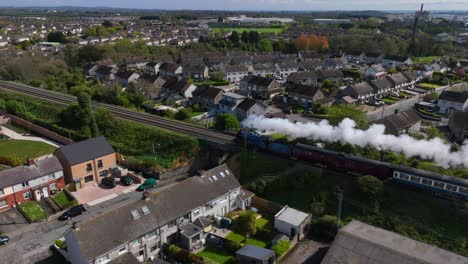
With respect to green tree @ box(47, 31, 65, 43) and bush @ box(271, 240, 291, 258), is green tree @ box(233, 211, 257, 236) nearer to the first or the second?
bush @ box(271, 240, 291, 258)

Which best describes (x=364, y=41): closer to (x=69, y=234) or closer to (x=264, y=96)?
(x=264, y=96)

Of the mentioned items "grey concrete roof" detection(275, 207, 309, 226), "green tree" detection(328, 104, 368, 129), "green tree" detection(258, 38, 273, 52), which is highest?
"green tree" detection(258, 38, 273, 52)

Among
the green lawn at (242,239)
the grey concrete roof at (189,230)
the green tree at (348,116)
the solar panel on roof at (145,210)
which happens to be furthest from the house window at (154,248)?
the green tree at (348,116)

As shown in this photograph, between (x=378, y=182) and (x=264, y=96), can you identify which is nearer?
(x=378, y=182)

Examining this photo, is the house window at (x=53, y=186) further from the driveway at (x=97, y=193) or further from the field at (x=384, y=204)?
the field at (x=384, y=204)

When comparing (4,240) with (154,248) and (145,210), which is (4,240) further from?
(154,248)

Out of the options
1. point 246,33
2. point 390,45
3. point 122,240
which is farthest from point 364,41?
point 122,240

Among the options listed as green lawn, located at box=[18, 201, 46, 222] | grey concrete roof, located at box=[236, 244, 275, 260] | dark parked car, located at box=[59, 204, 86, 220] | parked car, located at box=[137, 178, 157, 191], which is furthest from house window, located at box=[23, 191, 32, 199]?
grey concrete roof, located at box=[236, 244, 275, 260]
